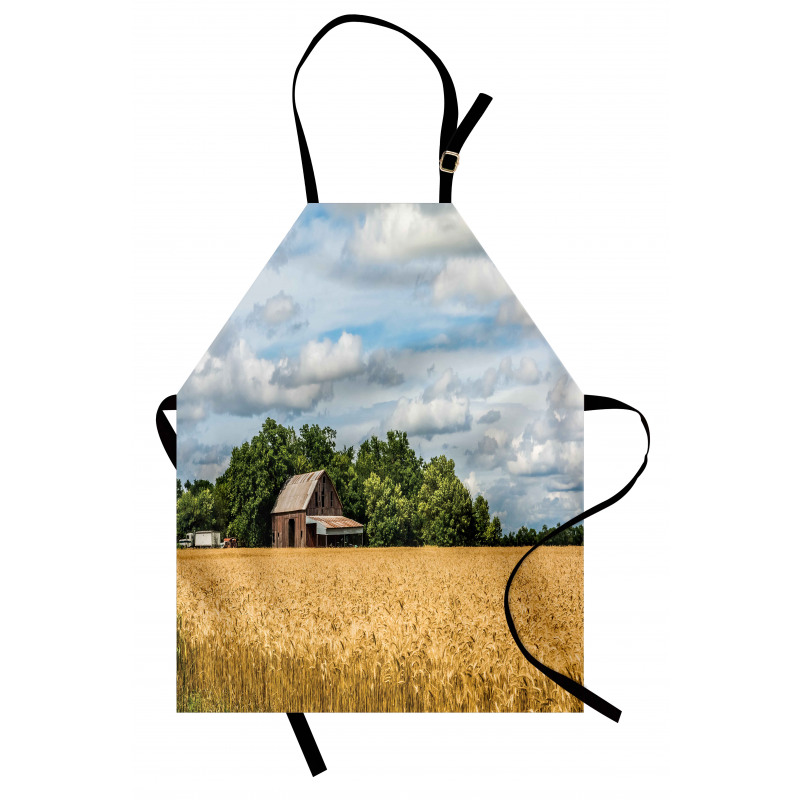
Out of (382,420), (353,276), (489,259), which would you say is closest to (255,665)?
(382,420)

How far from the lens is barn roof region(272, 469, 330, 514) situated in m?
2.75

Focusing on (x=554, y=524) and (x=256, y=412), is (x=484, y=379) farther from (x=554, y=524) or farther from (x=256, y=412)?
(x=256, y=412)

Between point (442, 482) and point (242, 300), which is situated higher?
point (242, 300)

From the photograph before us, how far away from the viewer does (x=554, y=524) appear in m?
2.72

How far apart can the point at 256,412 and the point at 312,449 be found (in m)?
0.26

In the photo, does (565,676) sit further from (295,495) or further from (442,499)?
(295,495)

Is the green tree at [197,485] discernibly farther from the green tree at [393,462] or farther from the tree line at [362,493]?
the green tree at [393,462]

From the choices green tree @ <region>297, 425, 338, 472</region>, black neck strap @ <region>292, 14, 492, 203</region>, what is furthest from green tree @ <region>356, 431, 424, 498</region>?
black neck strap @ <region>292, 14, 492, 203</region>

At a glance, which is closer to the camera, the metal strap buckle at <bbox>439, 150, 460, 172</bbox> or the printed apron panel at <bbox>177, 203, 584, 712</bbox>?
the printed apron panel at <bbox>177, 203, 584, 712</bbox>

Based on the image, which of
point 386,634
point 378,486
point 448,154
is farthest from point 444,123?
point 386,634

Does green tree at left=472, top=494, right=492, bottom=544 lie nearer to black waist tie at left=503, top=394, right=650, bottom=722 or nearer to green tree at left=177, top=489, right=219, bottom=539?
black waist tie at left=503, top=394, right=650, bottom=722

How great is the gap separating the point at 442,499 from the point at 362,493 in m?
0.31

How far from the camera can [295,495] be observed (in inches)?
109

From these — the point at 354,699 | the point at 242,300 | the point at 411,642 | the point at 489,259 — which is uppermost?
the point at 489,259
